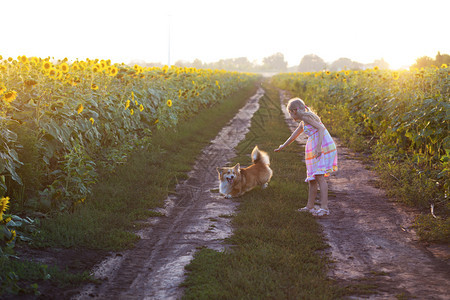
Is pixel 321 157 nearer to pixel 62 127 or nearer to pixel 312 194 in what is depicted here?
pixel 312 194

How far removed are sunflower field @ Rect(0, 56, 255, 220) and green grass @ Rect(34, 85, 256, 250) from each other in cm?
27

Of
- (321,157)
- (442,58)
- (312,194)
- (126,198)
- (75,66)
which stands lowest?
(126,198)

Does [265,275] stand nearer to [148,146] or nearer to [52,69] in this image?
[52,69]

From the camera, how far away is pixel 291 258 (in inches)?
188

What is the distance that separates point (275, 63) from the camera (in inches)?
6644

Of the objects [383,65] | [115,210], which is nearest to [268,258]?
[115,210]

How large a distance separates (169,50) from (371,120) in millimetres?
29862

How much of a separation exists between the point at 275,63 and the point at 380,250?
168206 millimetres

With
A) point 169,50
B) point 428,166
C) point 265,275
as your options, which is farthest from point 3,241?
point 169,50

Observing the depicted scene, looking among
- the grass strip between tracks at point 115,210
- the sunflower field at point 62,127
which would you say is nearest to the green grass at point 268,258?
the grass strip between tracks at point 115,210

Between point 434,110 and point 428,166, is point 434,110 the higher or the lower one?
the higher one

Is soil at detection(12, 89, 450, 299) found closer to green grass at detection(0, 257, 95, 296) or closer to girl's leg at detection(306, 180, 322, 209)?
green grass at detection(0, 257, 95, 296)

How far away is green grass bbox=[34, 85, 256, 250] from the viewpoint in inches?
207

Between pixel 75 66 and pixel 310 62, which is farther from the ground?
pixel 310 62
